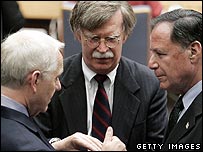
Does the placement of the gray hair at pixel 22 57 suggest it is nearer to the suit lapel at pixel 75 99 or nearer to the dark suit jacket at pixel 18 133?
the dark suit jacket at pixel 18 133

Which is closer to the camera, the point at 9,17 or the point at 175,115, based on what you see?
the point at 175,115

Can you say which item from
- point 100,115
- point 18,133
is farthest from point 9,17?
Answer: point 18,133

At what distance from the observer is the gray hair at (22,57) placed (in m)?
1.99

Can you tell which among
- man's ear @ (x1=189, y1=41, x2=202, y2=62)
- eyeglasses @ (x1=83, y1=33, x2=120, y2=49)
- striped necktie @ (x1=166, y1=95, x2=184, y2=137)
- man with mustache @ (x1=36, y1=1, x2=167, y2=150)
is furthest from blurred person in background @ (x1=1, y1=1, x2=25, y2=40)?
man's ear @ (x1=189, y1=41, x2=202, y2=62)

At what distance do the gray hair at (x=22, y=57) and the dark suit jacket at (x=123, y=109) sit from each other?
24.9 inches

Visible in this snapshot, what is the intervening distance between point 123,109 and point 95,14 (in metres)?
0.49

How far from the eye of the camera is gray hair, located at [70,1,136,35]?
257cm

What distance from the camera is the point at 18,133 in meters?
1.92

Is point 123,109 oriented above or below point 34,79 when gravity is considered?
below

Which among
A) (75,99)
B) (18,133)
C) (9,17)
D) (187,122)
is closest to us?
(18,133)

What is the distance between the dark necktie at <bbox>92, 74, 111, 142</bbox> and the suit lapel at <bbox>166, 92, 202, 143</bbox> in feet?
1.58

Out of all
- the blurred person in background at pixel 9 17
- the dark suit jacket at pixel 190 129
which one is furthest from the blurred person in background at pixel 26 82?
the blurred person in background at pixel 9 17

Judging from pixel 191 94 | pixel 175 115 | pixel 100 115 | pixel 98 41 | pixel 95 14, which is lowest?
pixel 100 115

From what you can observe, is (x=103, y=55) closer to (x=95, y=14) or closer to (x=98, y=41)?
(x=98, y=41)
